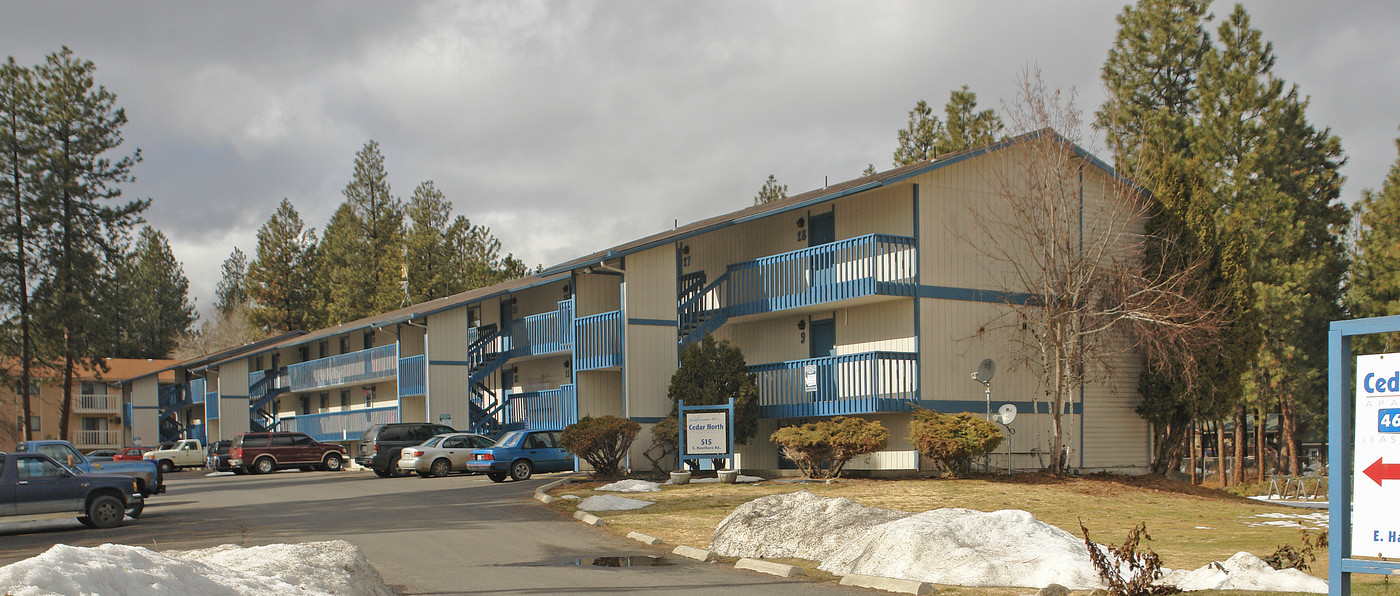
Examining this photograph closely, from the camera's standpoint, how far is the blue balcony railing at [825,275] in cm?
2655

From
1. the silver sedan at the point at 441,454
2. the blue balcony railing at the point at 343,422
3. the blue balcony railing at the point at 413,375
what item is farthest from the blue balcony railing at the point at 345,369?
the silver sedan at the point at 441,454

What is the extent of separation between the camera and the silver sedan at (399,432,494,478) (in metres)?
33.5

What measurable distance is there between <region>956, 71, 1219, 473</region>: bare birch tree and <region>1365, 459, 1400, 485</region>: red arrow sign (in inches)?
725

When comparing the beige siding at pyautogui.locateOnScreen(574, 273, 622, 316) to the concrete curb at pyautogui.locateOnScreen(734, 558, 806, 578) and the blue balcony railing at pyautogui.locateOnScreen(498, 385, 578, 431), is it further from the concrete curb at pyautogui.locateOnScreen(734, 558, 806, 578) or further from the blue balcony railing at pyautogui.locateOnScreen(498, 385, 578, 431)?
the concrete curb at pyautogui.locateOnScreen(734, 558, 806, 578)

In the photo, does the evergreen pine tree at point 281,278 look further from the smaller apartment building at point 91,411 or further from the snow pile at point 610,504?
the snow pile at point 610,504

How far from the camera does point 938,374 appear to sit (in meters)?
26.9

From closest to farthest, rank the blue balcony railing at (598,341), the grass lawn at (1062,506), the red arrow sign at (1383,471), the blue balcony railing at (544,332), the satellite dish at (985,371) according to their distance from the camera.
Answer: the red arrow sign at (1383,471) → the grass lawn at (1062,506) → the satellite dish at (985,371) → the blue balcony railing at (598,341) → the blue balcony railing at (544,332)

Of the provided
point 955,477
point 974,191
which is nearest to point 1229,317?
point 974,191

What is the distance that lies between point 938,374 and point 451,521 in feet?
41.8

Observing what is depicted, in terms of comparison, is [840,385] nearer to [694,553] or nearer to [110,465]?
[694,553]

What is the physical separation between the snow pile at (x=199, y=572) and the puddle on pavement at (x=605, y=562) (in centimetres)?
276

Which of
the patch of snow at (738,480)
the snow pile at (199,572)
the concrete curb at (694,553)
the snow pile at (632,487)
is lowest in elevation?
the patch of snow at (738,480)

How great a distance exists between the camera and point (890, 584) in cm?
1138

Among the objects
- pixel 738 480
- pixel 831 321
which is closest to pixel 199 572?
pixel 738 480
